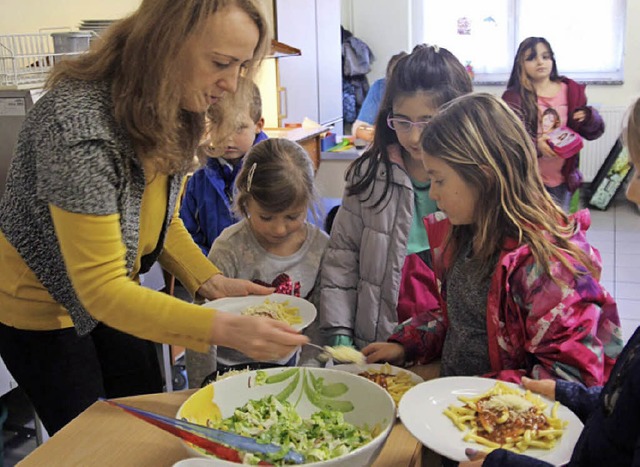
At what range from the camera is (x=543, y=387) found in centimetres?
117

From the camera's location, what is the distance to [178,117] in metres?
1.42

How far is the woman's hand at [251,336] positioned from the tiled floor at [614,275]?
5.55ft

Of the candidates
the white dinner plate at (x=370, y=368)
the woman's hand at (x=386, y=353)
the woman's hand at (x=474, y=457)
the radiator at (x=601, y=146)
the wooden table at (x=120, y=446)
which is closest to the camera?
the woman's hand at (x=474, y=457)

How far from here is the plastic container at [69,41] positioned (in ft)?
7.57

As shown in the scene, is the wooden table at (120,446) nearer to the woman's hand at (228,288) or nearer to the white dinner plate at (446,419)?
the white dinner plate at (446,419)

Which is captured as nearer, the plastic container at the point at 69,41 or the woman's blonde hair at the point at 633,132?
the woman's blonde hair at the point at 633,132

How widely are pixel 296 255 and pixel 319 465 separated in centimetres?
106

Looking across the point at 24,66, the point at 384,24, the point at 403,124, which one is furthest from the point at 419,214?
the point at 384,24

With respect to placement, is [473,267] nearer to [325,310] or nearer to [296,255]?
[325,310]

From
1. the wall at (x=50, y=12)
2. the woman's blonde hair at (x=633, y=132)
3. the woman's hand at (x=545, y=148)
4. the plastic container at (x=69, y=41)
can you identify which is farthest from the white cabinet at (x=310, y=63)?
the woman's blonde hair at (x=633, y=132)

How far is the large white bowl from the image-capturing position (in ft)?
3.78

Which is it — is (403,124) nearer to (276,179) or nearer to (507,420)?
(276,179)

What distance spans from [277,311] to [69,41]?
1300 millimetres

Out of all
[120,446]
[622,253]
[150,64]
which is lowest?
[622,253]
